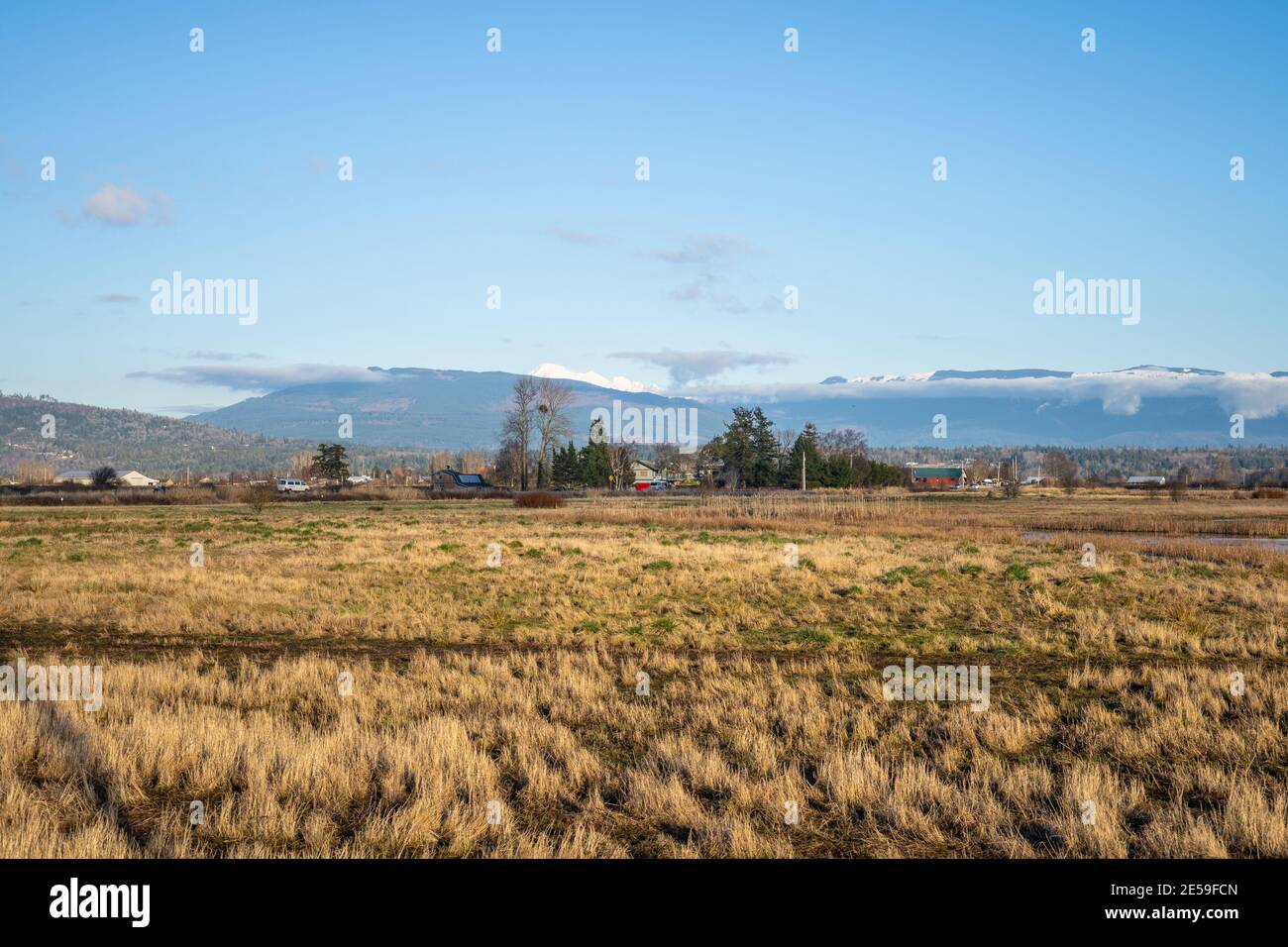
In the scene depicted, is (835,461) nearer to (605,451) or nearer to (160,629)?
(605,451)

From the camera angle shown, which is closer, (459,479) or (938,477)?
(459,479)

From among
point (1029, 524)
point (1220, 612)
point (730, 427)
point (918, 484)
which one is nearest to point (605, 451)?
point (730, 427)

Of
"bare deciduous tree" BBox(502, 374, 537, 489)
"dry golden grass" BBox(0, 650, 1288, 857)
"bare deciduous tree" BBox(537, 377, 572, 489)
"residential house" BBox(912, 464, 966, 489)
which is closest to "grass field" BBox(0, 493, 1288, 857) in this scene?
"dry golden grass" BBox(0, 650, 1288, 857)

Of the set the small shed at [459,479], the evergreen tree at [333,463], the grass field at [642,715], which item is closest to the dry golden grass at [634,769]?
the grass field at [642,715]

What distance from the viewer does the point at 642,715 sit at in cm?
1116

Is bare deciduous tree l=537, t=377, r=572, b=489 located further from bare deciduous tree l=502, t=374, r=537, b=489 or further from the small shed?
the small shed

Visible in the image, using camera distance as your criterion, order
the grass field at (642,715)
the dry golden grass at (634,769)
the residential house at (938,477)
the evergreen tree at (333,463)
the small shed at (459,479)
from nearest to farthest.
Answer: the dry golden grass at (634,769) < the grass field at (642,715) < the small shed at (459,479) < the evergreen tree at (333,463) < the residential house at (938,477)

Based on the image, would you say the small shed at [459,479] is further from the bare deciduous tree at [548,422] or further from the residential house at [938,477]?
the residential house at [938,477]

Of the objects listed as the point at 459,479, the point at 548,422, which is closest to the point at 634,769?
the point at 548,422

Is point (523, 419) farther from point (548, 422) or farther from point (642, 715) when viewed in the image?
point (642, 715)

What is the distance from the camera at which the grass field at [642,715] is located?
292 inches

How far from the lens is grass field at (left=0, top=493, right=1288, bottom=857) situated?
743 cm
